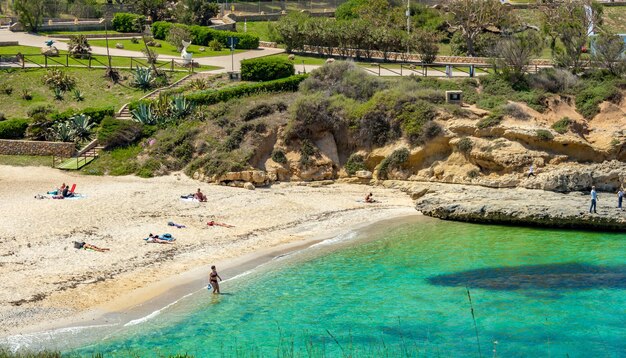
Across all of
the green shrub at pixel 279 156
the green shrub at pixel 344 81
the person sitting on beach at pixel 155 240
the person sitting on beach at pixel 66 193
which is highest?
the green shrub at pixel 344 81

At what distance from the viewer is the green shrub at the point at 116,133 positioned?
4762cm

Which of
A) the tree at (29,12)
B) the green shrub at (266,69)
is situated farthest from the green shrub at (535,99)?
the tree at (29,12)

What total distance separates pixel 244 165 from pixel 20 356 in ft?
80.5

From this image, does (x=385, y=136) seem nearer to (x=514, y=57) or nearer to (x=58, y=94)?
(x=514, y=57)

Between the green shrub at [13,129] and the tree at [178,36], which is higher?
the tree at [178,36]

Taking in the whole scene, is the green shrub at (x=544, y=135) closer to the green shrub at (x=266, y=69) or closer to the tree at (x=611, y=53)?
the tree at (x=611, y=53)

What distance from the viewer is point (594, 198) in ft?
129

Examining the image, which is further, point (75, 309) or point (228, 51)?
point (228, 51)

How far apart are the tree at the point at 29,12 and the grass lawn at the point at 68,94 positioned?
15554 millimetres

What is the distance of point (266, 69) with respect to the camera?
55.7 m

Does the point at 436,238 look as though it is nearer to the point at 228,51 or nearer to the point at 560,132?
the point at 560,132

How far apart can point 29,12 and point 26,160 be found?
27665 millimetres

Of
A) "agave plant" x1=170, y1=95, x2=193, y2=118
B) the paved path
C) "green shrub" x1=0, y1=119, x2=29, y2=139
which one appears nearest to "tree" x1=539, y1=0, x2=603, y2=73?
the paved path

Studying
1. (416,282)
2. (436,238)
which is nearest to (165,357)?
(416,282)
